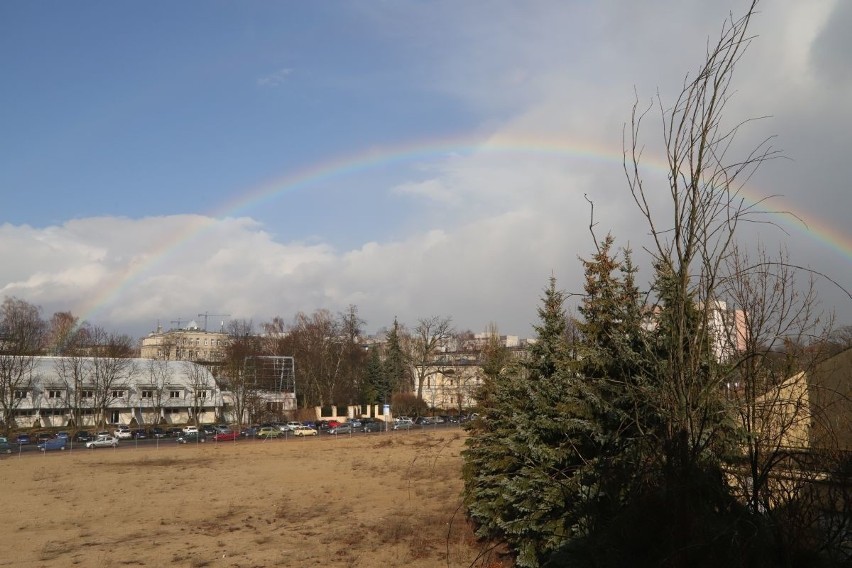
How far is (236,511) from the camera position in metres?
23.5

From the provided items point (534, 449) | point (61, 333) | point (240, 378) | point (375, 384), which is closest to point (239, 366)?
point (240, 378)

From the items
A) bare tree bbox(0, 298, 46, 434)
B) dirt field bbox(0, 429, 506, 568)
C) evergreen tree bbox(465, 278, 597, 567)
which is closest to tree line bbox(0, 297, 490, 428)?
bare tree bbox(0, 298, 46, 434)

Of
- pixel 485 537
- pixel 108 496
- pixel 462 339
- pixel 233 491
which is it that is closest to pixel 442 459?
pixel 233 491

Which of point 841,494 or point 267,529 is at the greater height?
point 841,494

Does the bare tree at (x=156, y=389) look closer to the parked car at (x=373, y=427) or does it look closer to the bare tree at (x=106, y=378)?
the bare tree at (x=106, y=378)

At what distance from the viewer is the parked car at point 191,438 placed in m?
52.6

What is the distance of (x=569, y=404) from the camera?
10.1 m

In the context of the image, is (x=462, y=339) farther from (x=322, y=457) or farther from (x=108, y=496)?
(x=108, y=496)

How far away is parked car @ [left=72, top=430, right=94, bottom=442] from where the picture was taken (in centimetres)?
5297

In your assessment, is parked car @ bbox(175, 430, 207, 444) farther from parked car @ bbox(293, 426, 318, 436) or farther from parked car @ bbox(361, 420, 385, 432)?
parked car @ bbox(361, 420, 385, 432)

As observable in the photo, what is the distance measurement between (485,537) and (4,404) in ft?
181

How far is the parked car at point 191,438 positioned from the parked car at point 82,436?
690 centimetres

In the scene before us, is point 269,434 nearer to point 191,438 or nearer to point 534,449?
point 191,438

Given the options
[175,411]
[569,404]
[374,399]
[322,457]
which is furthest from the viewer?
[374,399]
